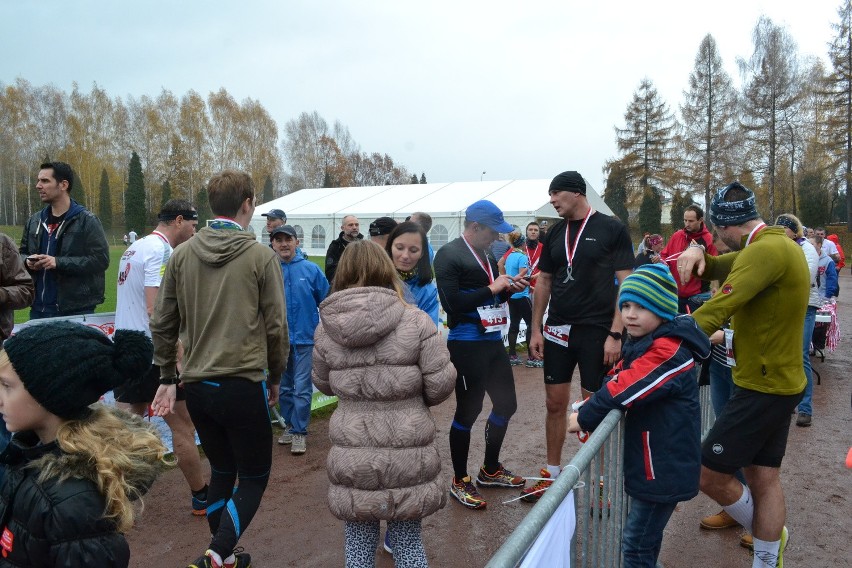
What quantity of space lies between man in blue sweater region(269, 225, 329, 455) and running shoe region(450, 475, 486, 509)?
6.23 feet

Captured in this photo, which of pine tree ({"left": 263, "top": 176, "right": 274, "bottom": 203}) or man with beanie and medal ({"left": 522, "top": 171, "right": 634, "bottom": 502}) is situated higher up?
pine tree ({"left": 263, "top": 176, "right": 274, "bottom": 203})

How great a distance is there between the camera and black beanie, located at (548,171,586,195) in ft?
14.8

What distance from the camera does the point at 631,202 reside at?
52438 millimetres

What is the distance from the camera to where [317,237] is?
117 ft

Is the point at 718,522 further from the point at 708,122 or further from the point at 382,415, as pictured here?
the point at 708,122

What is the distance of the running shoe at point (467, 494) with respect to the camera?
14.5ft

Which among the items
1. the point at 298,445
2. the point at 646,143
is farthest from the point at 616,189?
the point at 298,445

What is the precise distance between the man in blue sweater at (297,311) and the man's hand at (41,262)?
1.86 meters

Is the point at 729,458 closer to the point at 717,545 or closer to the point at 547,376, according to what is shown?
the point at 717,545

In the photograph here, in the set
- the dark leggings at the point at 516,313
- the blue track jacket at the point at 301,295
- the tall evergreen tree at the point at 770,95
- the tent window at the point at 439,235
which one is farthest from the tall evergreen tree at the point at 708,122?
the blue track jacket at the point at 301,295

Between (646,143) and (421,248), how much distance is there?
53.6 m

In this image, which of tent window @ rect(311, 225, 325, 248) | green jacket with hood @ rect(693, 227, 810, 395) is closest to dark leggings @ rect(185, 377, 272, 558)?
green jacket with hood @ rect(693, 227, 810, 395)

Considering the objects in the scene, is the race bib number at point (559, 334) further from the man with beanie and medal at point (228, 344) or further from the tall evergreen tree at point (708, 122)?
the tall evergreen tree at point (708, 122)

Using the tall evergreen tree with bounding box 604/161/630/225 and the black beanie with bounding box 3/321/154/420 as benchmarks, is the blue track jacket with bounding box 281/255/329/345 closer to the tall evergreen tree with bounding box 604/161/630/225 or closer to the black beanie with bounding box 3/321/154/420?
the black beanie with bounding box 3/321/154/420
